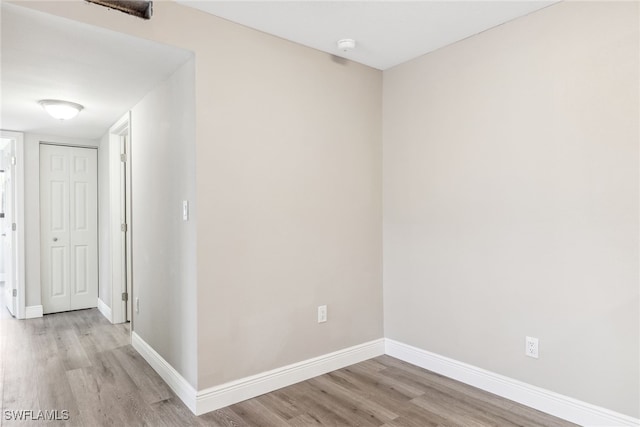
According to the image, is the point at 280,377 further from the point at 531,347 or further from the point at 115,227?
the point at 115,227

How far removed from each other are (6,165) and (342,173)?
14.9 feet

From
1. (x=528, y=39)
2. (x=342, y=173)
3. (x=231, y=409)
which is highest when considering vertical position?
(x=528, y=39)

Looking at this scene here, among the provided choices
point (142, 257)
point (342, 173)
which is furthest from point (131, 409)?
point (342, 173)

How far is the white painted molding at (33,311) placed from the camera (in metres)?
4.52

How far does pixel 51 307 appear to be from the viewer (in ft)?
15.5

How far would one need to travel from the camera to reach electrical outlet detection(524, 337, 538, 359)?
2.37 metres

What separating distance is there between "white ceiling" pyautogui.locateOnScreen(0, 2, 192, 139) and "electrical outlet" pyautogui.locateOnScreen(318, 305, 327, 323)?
1936mm

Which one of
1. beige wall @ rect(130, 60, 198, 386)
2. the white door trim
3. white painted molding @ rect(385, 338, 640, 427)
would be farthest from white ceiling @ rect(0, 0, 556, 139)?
white painted molding @ rect(385, 338, 640, 427)

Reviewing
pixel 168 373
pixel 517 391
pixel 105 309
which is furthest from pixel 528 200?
pixel 105 309

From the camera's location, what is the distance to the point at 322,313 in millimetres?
2945

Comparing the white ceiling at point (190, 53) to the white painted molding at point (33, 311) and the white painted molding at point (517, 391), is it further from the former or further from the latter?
the white painted molding at point (33, 311)

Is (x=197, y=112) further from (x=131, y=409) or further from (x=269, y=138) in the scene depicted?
(x=131, y=409)

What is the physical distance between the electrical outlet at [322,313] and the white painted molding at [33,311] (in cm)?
369

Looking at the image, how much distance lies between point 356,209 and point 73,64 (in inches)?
86.3
